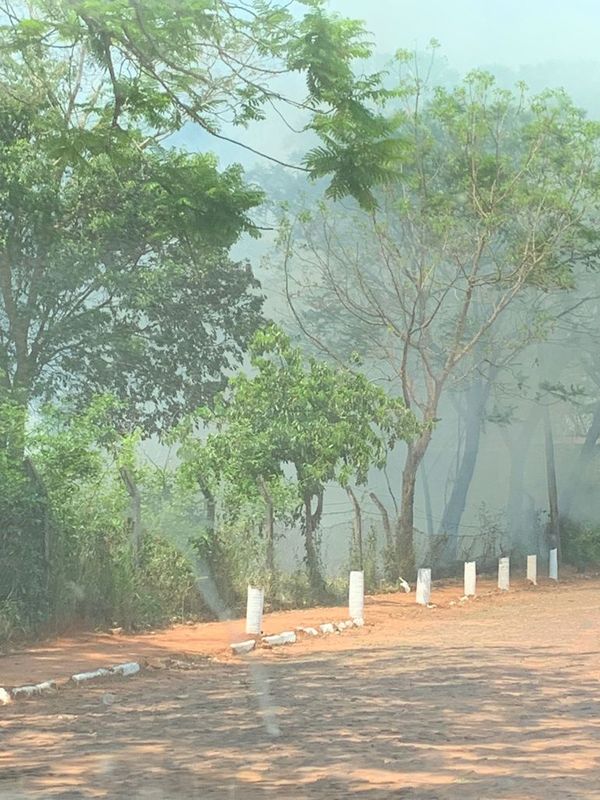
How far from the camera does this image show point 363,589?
21.7m

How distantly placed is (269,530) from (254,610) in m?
5.08

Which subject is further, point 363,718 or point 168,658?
point 168,658

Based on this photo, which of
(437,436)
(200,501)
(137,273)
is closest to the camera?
(200,501)

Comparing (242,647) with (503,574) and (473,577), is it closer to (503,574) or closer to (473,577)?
(473,577)

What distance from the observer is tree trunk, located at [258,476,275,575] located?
22359 millimetres

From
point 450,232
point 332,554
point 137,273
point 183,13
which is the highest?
point 450,232

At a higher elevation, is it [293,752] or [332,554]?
[332,554]

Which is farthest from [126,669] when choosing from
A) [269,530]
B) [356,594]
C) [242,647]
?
[269,530]

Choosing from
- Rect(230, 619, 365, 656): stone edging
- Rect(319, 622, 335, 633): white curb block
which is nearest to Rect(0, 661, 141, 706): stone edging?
Rect(230, 619, 365, 656): stone edging

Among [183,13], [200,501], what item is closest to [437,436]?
[200,501]

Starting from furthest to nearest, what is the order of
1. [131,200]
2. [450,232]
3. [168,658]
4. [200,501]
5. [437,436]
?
1. [437,436]
2. [450,232]
3. [131,200]
4. [200,501]
5. [168,658]

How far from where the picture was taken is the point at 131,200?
23.5m

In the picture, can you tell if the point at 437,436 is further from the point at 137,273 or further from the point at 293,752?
the point at 293,752

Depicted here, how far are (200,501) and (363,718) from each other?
12.4 meters
